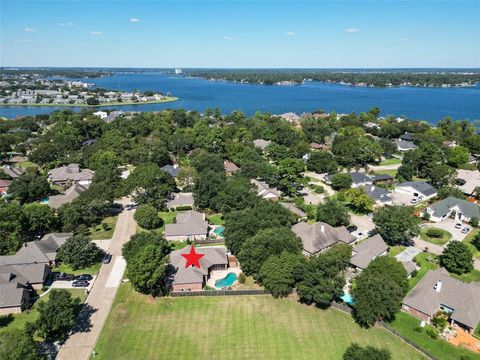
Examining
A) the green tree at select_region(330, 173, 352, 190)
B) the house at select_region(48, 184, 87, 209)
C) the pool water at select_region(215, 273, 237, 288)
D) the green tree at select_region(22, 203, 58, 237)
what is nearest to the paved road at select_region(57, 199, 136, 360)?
the green tree at select_region(22, 203, 58, 237)

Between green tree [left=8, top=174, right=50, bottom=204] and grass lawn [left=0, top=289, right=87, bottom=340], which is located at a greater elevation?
green tree [left=8, top=174, right=50, bottom=204]

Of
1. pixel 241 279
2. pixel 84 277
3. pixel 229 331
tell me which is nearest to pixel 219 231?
pixel 241 279

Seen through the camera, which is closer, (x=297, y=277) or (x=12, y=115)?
(x=297, y=277)

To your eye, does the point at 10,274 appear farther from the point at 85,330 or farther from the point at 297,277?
the point at 297,277

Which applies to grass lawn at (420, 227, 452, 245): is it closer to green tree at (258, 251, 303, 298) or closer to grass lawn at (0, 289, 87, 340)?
green tree at (258, 251, 303, 298)

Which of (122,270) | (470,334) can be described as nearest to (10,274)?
(122,270)

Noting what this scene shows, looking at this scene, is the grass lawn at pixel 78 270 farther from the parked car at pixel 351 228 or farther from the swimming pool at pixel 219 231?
the parked car at pixel 351 228
